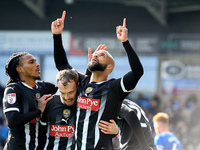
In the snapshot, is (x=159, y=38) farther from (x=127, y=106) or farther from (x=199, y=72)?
(x=127, y=106)

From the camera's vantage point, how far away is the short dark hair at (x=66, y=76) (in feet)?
12.6

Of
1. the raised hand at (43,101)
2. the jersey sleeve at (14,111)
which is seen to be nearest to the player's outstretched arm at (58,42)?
the raised hand at (43,101)

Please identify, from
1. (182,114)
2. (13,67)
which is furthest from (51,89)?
(182,114)

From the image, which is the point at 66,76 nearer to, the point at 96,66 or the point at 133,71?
the point at 96,66

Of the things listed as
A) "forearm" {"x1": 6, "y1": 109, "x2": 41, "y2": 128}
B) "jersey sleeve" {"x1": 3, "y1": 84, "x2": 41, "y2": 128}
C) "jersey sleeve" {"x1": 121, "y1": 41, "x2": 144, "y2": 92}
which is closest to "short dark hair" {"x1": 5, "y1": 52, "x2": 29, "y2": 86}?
"jersey sleeve" {"x1": 3, "y1": 84, "x2": 41, "y2": 128}

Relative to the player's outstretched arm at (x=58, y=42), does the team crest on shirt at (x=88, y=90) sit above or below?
below

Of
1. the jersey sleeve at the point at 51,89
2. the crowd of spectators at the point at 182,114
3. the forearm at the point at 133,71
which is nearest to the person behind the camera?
the forearm at the point at 133,71

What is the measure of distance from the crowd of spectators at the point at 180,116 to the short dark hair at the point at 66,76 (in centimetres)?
633

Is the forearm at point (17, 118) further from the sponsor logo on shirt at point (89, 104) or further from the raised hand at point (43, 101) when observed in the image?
the sponsor logo on shirt at point (89, 104)

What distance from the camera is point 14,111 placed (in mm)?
3760

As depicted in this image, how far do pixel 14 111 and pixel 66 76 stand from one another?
24.9 inches

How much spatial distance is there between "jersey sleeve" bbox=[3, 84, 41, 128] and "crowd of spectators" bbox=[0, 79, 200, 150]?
643 cm

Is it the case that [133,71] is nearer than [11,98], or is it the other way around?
[133,71]

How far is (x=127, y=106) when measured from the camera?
4570 mm
